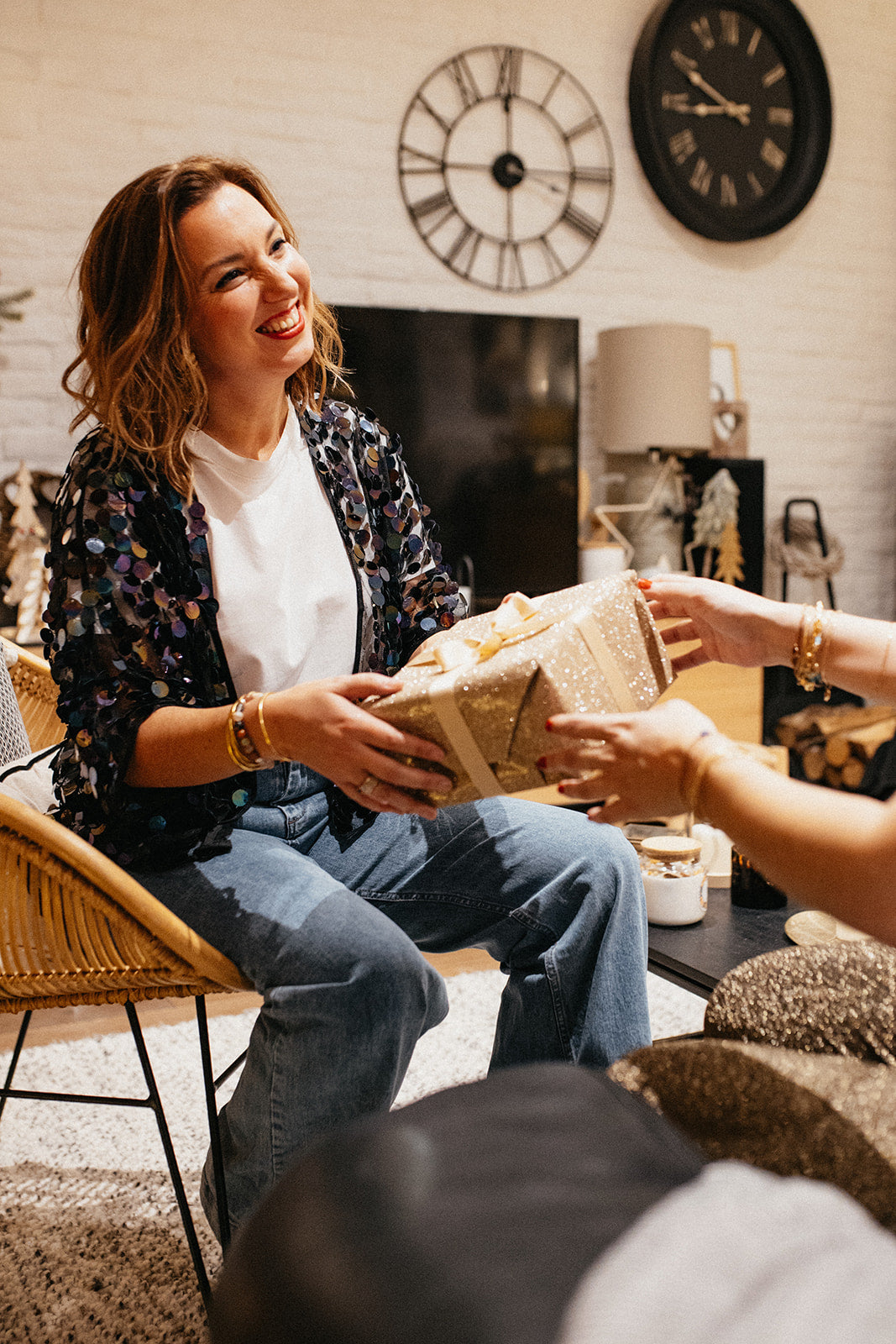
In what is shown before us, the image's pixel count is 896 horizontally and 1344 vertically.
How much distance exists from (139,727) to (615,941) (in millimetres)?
563

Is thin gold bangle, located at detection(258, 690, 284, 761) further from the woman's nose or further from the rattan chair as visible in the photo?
the woman's nose

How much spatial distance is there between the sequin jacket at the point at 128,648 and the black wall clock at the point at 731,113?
124 inches

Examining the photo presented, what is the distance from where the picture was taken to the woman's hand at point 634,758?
85 centimetres

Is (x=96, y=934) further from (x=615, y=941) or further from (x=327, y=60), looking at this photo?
(x=327, y=60)

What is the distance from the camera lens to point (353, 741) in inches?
40.9

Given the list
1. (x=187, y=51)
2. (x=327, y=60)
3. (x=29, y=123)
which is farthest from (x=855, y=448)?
(x=29, y=123)

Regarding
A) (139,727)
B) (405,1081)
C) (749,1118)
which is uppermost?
(139,727)

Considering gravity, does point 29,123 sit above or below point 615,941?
above

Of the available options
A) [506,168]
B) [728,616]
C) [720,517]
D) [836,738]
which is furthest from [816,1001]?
[506,168]

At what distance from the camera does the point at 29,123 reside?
3.12 metres

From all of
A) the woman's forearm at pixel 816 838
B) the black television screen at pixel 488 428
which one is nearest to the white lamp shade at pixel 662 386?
the black television screen at pixel 488 428

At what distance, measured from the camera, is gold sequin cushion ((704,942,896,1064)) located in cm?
81

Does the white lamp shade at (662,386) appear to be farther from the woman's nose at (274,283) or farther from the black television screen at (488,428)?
the woman's nose at (274,283)

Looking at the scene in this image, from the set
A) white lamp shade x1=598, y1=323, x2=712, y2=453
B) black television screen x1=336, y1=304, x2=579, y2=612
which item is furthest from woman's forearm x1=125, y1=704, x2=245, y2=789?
white lamp shade x1=598, y1=323, x2=712, y2=453
